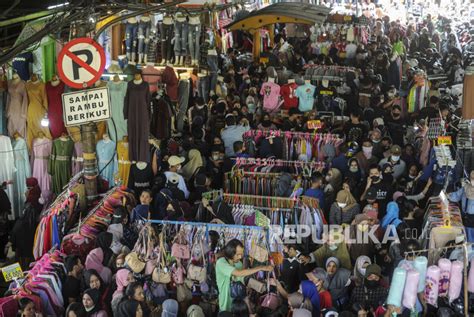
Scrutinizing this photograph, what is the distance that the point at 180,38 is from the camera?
14195mm

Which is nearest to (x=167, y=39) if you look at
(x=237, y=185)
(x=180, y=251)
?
(x=237, y=185)

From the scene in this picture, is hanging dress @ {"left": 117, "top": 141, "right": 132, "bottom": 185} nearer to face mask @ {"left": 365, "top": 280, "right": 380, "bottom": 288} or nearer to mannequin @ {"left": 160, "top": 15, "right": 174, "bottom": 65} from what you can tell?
mannequin @ {"left": 160, "top": 15, "right": 174, "bottom": 65}

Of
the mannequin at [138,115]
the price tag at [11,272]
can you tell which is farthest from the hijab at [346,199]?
the price tag at [11,272]

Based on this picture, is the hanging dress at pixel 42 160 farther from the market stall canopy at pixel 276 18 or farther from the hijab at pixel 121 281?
the market stall canopy at pixel 276 18

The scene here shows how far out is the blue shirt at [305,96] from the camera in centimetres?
1408

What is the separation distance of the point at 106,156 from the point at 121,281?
3785 mm

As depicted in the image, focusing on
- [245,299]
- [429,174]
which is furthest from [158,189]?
[429,174]

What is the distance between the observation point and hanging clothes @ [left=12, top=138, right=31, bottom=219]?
39.9 ft

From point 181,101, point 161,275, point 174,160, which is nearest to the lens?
point 161,275

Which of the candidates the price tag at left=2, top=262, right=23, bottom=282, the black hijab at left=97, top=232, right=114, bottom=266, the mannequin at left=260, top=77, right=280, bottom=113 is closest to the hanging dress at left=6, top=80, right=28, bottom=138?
the black hijab at left=97, top=232, right=114, bottom=266

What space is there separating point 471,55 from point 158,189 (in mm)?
11165

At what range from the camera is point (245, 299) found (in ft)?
27.0

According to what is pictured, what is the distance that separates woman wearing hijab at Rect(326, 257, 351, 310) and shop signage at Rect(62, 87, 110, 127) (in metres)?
3.38

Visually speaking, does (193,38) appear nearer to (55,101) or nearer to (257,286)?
(55,101)
